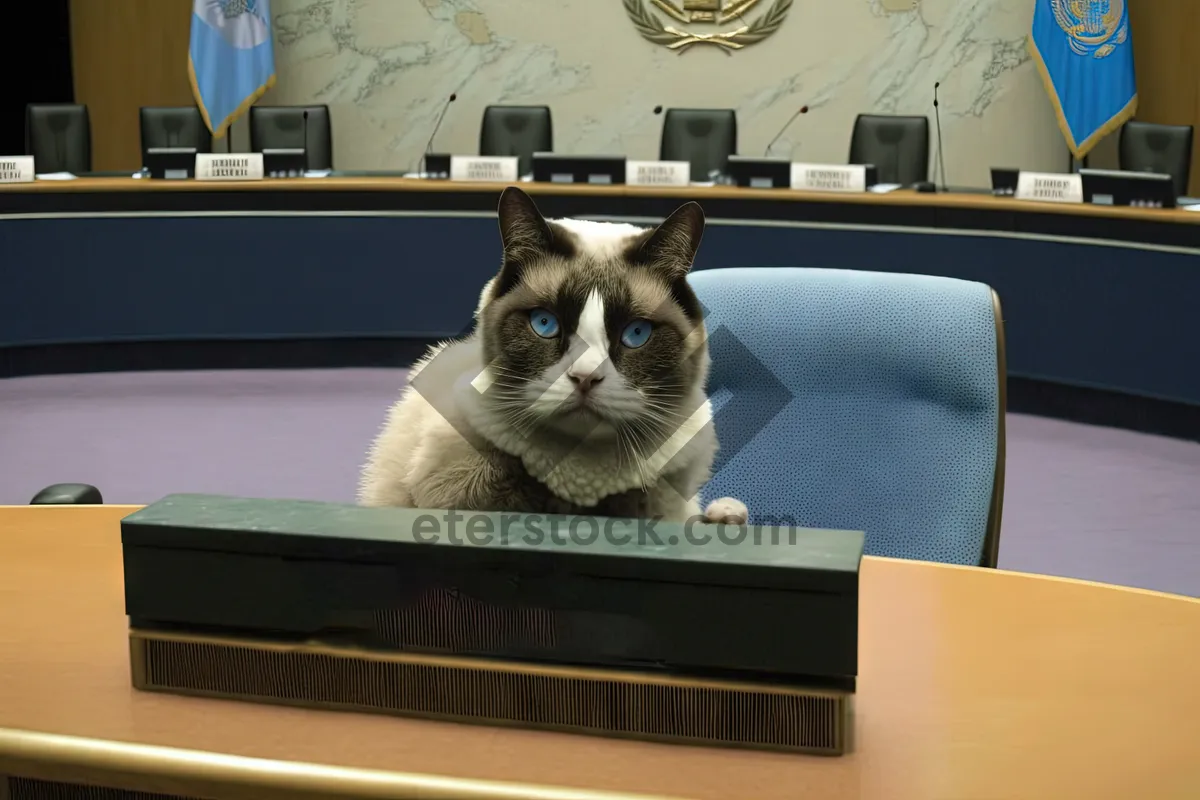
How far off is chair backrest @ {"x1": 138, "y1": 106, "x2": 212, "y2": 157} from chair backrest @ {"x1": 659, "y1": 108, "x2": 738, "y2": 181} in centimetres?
272

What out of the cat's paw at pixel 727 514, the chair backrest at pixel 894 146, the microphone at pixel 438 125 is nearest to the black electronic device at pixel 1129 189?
the chair backrest at pixel 894 146

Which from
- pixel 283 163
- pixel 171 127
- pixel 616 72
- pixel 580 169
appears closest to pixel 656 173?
pixel 580 169

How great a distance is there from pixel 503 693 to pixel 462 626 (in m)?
0.05

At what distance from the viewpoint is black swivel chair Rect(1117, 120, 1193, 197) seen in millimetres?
6473

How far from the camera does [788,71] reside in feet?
27.0

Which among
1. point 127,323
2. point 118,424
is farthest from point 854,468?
point 127,323

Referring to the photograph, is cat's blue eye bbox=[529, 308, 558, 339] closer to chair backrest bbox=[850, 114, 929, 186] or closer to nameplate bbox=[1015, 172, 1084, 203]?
nameplate bbox=[1015, 172, 1084, 203]

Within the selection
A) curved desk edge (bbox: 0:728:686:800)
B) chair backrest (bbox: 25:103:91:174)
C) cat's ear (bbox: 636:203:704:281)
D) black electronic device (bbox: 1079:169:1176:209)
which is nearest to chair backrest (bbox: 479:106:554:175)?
chair backrest (bbox: 25:103:91:174)

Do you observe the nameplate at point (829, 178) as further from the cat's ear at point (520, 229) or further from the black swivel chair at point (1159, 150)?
the cat's ear at point (520, 229)

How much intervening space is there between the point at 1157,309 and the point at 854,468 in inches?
146

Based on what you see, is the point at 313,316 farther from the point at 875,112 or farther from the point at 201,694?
the point at 201,694

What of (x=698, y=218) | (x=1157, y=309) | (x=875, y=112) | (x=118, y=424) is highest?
(x=875, y=112)

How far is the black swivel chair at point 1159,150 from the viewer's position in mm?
6473

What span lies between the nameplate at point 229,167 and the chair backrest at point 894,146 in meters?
3.11
